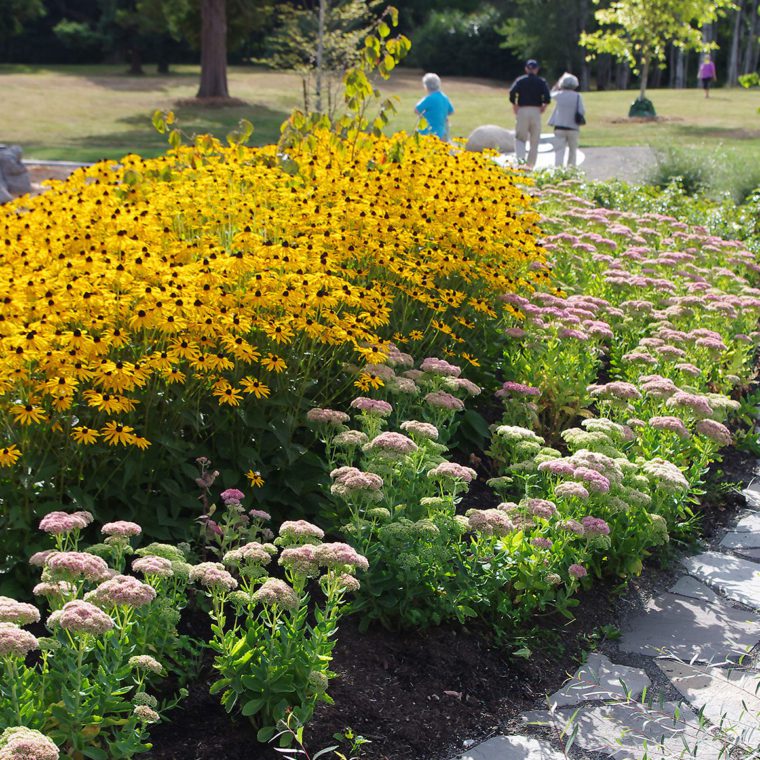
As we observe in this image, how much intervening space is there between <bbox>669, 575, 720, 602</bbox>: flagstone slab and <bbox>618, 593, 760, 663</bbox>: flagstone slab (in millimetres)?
29

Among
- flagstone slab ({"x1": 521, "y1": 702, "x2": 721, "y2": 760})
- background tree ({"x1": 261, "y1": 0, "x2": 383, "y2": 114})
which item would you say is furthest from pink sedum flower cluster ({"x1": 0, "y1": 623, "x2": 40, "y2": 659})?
background tree ({"x1": 261, "y1": 0, "x2": 383, "y2": 114})

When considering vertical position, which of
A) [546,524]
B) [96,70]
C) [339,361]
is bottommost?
[546,524]

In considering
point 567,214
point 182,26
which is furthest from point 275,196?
point 182,26

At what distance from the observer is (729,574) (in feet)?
14.8

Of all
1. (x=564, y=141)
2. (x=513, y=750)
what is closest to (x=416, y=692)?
(x=513, y=750)

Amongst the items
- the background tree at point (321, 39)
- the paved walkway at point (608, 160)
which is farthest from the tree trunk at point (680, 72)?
the paved walkway at point (608, 160)

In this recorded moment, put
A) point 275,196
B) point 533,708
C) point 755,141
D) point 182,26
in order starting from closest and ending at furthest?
1. point 533,708
2. point 275,196
3. point 755,141
4. point 182,26

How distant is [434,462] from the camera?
4.13m

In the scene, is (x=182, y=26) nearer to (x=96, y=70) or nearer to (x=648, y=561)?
(x=96, y=70)

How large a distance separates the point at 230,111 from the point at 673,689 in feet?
84.4

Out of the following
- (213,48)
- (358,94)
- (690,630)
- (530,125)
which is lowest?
(690,630)

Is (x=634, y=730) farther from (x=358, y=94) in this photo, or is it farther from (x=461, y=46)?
(x=461, y=46)

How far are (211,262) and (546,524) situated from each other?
1.80 m

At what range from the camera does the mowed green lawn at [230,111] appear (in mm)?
22438
